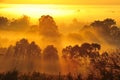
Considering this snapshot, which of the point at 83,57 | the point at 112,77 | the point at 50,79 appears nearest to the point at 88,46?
the point at 83,57

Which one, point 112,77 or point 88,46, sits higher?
point 88,46

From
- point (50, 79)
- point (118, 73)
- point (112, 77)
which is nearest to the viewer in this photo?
point (118, 73)

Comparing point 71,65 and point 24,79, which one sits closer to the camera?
point 24,79

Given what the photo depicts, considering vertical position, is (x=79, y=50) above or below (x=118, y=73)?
above

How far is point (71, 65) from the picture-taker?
183 metres

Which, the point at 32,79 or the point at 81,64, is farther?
the point at 81,64

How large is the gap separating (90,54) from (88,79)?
60083mm

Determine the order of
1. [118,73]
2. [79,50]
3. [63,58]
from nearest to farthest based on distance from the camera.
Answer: [118,73] < [79,50] < [63,58]

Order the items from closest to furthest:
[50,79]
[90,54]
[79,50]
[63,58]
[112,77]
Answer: [112,77] → [50,79] → [90,54] → [79,50] → [63,58]

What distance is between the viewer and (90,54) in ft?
545

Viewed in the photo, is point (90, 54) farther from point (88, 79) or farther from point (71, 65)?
point (88, 79)

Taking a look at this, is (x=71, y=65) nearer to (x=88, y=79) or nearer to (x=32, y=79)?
(x=32, y=79)

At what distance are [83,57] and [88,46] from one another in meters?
6.17

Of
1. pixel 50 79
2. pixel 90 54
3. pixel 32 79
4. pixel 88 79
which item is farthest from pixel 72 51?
pixel 88 79
